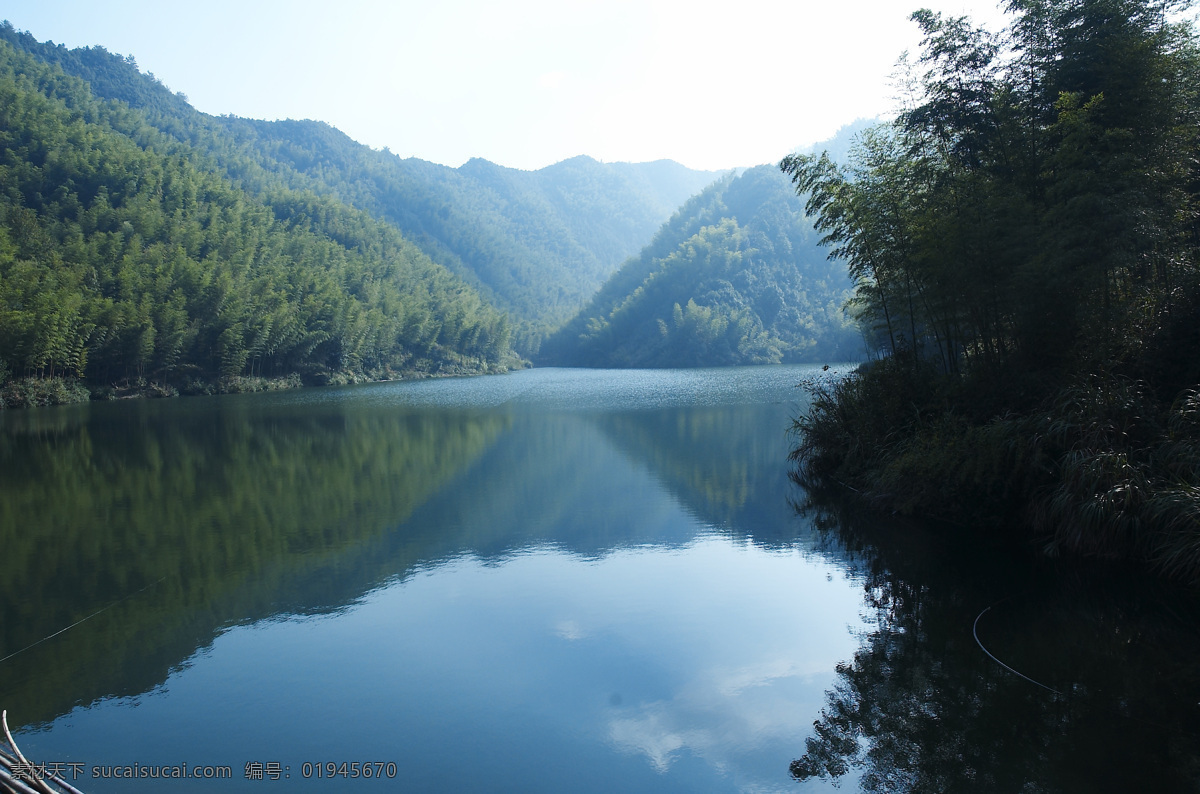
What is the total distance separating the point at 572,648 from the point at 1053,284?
7872 mm

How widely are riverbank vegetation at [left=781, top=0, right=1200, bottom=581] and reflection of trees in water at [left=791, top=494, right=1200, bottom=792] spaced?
1356mm

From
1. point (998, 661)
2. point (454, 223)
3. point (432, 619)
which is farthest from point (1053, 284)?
point (454, 223)

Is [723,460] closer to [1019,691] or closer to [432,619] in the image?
[432,619]

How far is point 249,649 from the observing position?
6.79 metres

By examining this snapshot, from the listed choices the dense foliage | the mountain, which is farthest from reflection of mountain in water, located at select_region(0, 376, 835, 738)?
the mountain

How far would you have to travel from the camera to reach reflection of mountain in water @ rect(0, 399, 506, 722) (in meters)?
6.82

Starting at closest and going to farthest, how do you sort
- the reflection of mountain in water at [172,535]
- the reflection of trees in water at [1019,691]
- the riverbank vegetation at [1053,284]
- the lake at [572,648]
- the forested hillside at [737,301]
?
the reflection of trees in water at [1019,691] → the lake at [572,648] → the reflection of mountain in water at [172,535] → the riverbank vegetation at [1053,284] → the forested hillside at [737,301]

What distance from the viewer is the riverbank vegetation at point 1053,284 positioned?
8492mm

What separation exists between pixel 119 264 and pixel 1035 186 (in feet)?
181

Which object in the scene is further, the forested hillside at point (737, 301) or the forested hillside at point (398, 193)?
the forested hillside at point (398, 193)

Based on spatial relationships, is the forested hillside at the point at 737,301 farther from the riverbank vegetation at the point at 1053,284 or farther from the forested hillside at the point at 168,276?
the riverbank vegetation at the point at 1053,284

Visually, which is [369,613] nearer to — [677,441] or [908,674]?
[908,674]

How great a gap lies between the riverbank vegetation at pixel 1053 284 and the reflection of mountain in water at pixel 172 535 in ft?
26.5

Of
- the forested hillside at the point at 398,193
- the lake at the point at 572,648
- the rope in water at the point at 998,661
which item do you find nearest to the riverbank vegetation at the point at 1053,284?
the lake at the point at 572,648
